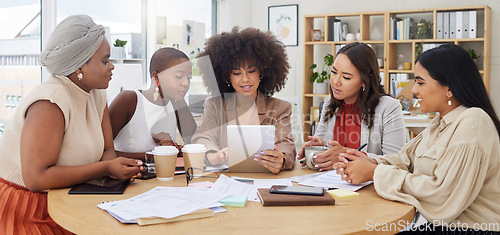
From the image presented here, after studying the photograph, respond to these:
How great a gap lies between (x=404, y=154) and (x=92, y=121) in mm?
1170

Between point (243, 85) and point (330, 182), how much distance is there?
0.77 meters

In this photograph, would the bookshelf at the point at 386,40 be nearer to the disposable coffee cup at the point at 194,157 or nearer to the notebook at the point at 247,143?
the notebook at the point at 247,143

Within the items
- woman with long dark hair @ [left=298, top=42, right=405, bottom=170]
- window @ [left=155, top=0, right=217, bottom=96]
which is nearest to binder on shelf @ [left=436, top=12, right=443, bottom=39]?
window @ [left=155, top=0, right=217, bottom=96]

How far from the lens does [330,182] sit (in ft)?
5.43

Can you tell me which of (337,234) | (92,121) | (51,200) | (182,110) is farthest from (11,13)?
(337,234)

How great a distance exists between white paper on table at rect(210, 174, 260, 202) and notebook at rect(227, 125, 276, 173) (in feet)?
0.49

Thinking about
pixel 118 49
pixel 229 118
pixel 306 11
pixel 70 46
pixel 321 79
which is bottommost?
pixel 229 118

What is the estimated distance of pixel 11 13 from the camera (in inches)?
148

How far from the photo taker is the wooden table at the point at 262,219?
44.8 inches

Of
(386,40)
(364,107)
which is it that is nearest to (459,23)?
(386,40)

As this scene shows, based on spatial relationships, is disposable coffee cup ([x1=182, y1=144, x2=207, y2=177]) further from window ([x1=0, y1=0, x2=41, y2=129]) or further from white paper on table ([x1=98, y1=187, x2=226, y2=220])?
window ([x1=0, y1=0, x2=41, y2=129])

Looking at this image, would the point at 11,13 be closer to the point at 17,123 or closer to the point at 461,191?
the point at 17,123

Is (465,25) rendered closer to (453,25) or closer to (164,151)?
(453,25)

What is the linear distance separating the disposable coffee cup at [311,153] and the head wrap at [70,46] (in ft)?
3.01
